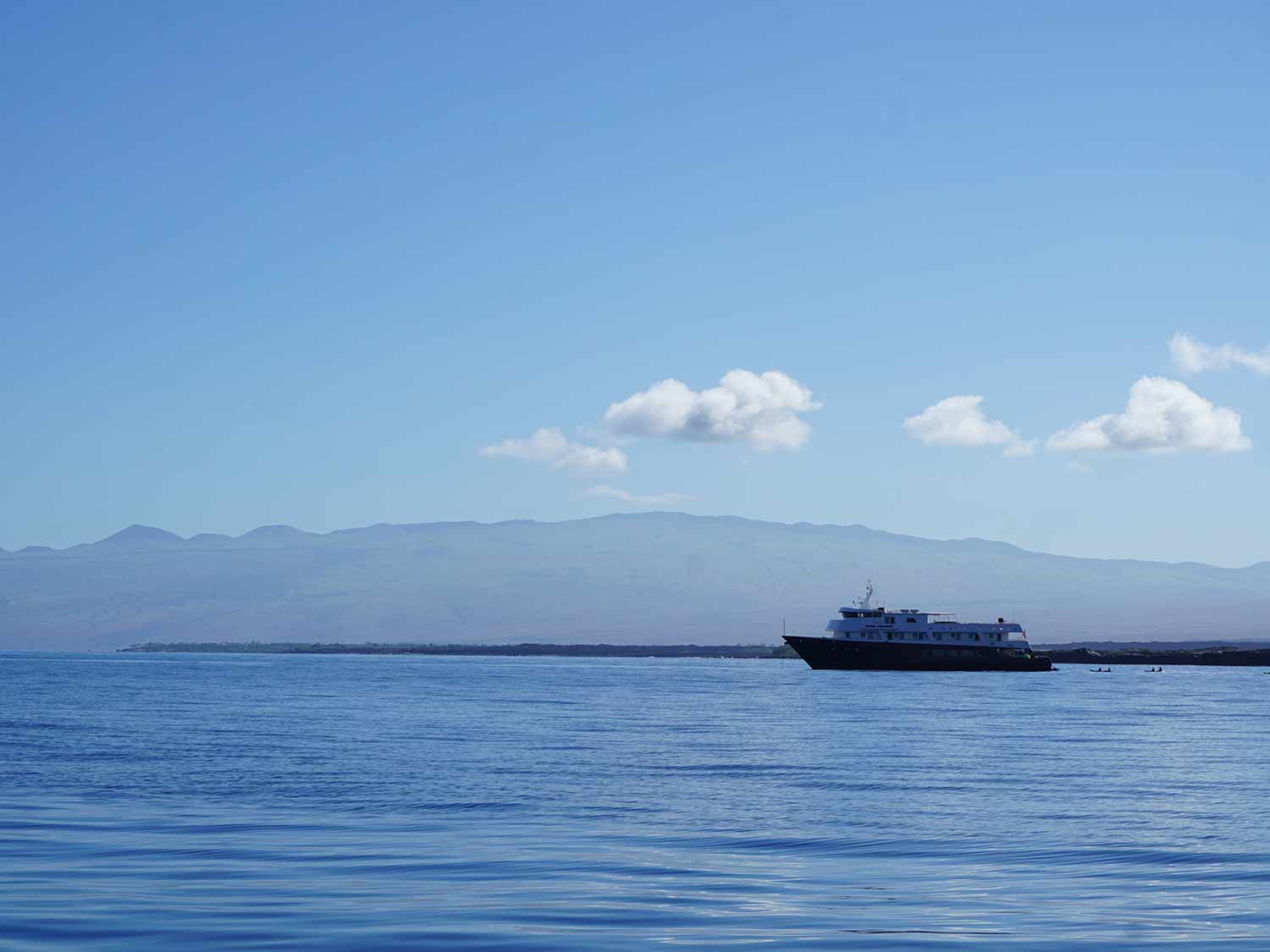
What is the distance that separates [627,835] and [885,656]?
5564 inches

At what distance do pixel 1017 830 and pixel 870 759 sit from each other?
64.4 ft

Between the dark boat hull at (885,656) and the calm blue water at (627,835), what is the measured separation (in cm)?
9485

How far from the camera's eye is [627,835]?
100 ft

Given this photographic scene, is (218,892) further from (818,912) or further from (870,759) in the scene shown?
(870,759)

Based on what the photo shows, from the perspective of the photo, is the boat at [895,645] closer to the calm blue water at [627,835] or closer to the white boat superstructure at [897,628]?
the white boat superstructure at [897,628]

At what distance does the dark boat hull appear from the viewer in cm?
16738

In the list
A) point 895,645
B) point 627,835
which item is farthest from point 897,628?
point 627,835

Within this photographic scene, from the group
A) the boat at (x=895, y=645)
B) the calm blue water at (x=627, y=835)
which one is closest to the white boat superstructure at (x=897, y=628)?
the boat at (x=895, y=645)

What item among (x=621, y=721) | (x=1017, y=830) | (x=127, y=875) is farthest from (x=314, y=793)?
(x=621, y=721)

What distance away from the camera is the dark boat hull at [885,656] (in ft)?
549

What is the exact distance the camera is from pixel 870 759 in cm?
5112

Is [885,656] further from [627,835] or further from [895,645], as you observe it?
[627,835]

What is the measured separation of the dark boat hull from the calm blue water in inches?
3734

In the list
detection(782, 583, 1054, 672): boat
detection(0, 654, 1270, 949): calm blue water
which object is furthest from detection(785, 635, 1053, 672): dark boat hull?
detection(0, 654, 1270, 949): calm blue water
